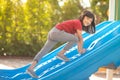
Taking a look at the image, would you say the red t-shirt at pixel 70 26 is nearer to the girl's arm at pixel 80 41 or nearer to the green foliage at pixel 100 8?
the girl's arm at pixel 80 41

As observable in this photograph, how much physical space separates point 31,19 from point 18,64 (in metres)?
1.60

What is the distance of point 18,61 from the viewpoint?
899 centimetres

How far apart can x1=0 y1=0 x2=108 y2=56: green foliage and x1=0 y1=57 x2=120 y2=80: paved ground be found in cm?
37

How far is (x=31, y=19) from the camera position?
9.55m

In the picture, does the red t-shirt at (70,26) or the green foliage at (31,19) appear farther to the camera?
the green foliage at (31,19)

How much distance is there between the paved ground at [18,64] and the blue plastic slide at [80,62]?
5.53 ft

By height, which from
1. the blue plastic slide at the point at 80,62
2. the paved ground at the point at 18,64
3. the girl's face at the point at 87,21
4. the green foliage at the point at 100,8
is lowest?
the blue plastic slide at the point at 80,62

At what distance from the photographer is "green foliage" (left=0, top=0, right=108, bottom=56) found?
9523 millimetres

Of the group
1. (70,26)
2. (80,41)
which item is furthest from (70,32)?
(80,41)

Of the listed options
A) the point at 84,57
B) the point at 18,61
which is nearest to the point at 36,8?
the point at 18,61

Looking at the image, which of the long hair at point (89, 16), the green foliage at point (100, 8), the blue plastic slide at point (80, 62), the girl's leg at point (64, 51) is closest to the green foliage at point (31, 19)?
the green foliage at point (100, 8)

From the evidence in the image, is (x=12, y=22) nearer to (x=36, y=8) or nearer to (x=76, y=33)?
(x=36, y=8)

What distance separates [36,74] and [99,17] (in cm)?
476

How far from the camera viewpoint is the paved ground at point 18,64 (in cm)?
720
